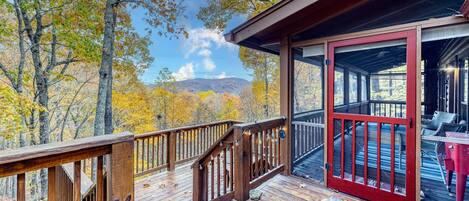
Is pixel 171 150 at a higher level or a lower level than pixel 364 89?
lower

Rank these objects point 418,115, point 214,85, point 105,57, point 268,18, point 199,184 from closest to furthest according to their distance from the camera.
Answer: point 418,115
point 199,184
point 268,18
point 105,57
point 214,85

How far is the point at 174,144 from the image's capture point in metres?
4.88

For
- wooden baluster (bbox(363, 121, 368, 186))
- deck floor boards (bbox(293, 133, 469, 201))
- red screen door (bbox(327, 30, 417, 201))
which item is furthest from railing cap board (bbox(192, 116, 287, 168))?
wooden baluster (bbox(363, 121, 368, 186))

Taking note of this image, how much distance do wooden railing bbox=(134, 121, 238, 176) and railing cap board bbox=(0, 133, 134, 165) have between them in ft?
10.2

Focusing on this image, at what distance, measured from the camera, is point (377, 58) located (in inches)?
127

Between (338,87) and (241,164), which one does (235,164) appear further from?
(338,87)

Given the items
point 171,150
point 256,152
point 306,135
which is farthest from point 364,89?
point 171,150

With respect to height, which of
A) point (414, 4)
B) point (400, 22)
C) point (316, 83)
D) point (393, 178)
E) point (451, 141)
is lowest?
point (393, 178)

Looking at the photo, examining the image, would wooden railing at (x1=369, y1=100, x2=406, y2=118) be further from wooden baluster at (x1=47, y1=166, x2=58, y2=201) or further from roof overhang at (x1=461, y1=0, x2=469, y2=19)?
wooden baluster at (x1=47, y1=166, x2=58, y2=201)

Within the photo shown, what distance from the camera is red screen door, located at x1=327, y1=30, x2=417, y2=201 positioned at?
2.71 m

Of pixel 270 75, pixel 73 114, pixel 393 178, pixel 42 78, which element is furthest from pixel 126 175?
pixel 73 114

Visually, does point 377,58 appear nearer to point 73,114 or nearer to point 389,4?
point 389,4

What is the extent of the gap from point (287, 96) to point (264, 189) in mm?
1525

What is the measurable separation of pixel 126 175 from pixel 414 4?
369cm
